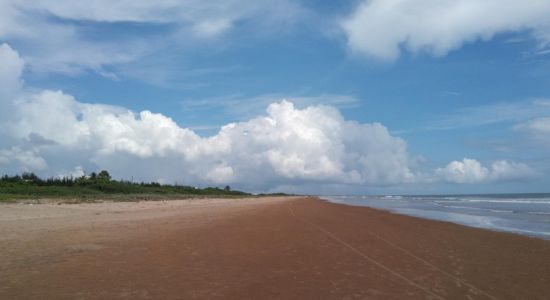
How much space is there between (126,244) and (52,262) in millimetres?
3516

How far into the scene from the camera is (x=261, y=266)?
36.3 ft

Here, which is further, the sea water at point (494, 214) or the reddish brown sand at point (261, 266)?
the sea water at point (494, 214)

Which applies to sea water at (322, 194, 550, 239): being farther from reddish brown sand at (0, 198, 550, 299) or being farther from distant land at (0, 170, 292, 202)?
distant land at (0, 170, 292, 202)

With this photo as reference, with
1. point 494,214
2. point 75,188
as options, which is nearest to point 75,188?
point 75,188

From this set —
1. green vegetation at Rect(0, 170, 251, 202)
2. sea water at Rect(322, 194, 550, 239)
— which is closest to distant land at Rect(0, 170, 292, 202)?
green vegetation at Rect(0, 170, 251, 202)

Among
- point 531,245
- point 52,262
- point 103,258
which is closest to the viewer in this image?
point 52,262

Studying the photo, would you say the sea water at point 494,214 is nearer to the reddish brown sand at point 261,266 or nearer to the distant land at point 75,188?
the reddish brown sand at point 261,266

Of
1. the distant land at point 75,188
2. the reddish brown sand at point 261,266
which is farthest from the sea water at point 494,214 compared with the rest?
the distant land at point 75,188

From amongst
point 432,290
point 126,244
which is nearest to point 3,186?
point 126,244

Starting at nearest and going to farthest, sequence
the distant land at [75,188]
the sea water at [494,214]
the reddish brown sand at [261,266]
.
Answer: the reddish brown sand at [261,266] < the sea water at [494,214] < the distant land at [75,188]

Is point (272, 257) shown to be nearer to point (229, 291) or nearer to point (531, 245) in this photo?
point (229, 291)

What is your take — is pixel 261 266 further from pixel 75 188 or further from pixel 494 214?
pixel 75 188

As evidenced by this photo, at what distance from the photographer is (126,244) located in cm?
1434

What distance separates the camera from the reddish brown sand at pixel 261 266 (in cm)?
855
